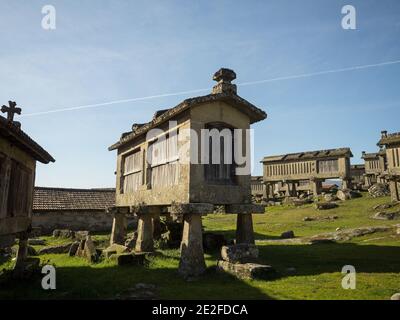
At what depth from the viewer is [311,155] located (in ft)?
103

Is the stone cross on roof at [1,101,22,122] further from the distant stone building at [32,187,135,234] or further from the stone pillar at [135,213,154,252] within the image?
the distant stone building at [32,187,135,234]

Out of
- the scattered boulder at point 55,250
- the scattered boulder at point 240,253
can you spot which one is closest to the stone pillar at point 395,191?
the scattered boulder at point 240,253

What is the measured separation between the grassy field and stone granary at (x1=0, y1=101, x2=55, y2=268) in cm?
140

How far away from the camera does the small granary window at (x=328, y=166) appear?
2995 cm

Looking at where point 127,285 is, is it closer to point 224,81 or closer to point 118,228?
point 224,81

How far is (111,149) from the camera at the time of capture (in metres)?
15.7

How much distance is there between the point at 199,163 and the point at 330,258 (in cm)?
512

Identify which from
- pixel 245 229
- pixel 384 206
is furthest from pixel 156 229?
pixel 384 206

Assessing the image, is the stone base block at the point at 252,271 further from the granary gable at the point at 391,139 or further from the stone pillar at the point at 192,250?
the granary gable at the point at 391,139

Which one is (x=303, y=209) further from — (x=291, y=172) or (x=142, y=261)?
(x=142, y=261)

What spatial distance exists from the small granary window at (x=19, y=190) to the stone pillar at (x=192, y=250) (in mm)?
4624

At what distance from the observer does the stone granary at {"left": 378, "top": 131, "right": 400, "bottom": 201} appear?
70.6 feet

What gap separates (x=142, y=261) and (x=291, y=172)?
24.6 meters
